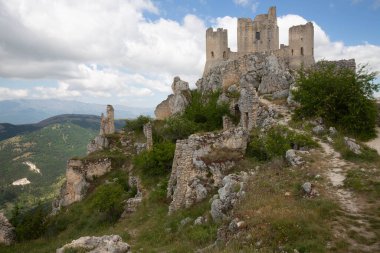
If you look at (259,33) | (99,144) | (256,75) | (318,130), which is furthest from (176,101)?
(318,130)

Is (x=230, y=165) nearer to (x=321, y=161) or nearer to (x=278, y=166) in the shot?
(x=278, y=166)

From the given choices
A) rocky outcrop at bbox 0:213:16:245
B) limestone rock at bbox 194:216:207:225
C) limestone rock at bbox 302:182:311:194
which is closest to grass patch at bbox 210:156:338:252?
limestone rock at bbox 302:182:311:194

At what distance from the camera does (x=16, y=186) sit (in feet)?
436

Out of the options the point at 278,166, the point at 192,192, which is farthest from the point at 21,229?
the point at 278,166

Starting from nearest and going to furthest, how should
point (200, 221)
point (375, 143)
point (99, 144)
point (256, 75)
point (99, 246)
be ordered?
point (99, 246), point (200, 221), point (375, 143), point (256, 75), point (99, 144)

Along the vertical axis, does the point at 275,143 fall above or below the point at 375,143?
above

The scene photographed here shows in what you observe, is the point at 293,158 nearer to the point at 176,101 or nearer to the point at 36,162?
the point at 176,101

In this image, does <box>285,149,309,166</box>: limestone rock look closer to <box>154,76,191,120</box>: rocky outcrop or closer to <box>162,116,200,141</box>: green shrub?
<box>162,116,200,141</box>: green shrub

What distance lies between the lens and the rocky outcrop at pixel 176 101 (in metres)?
35.8

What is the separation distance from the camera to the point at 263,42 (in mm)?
39188

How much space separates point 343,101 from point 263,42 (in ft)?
67.3

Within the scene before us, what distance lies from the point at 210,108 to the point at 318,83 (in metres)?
10.6

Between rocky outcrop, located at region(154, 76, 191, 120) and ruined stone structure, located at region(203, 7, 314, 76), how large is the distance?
4414mm

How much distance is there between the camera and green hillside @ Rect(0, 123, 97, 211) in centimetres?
12251
